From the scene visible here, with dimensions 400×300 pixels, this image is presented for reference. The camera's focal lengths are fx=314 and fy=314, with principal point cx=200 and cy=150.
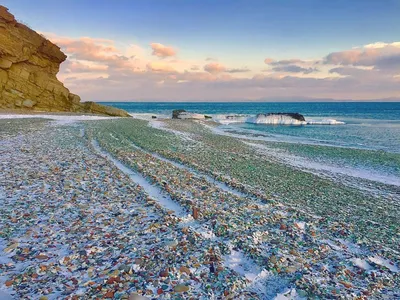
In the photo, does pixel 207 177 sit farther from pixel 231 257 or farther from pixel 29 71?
pixel 29 71

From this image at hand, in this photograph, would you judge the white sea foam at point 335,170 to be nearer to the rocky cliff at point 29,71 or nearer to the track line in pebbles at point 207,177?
the track line in pebbles at point 207,177

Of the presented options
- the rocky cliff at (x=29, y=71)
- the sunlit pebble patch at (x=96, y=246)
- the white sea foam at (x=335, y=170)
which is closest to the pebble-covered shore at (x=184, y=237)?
the sunlit pebble patch at (x=96, y=246)

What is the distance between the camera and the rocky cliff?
41094 millimetres

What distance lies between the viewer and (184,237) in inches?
238

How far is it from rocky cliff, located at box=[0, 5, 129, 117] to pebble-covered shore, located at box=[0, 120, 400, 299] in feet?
121

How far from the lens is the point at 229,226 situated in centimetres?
672

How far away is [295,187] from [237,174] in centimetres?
227

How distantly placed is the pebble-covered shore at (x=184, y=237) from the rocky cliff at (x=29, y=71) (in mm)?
36966

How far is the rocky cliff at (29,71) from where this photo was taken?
41094mm

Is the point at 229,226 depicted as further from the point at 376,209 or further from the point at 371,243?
the point at 376,209

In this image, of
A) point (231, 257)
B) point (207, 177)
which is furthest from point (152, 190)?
point (231, 257)

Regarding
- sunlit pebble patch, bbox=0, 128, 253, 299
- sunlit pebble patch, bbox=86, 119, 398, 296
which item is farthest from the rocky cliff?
sunlit pebble patch, bbox=86, 119, 398, 296

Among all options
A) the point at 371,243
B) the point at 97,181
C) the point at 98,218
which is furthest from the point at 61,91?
the point at 371,243

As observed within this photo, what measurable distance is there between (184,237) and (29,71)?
46.9 meters
